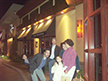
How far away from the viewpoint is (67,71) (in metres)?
4.20


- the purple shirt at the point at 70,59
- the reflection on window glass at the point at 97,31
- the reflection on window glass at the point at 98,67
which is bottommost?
the reflection on window glass at the point at 98,67

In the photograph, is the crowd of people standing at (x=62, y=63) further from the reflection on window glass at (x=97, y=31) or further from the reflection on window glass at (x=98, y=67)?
the reflection on window glass at (x=97, y=31)

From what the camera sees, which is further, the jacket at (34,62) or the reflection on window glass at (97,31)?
the reflection on window glass at (97,31)

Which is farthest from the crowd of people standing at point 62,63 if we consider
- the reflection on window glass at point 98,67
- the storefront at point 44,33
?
the storefront at point 44,33

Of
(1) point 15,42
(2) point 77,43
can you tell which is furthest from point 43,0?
(1) point 15,42

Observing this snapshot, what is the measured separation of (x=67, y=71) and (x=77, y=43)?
552 cm

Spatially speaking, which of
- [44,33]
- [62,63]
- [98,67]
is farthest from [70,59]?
[44,33]

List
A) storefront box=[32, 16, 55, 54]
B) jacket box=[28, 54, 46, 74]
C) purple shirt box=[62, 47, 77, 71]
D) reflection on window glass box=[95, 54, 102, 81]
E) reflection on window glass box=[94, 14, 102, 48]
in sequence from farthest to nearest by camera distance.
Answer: storefront box=[32, 16, 55, 54] < reflection on window glass box=[94, 14, 102, 48] < reflection on window glass box=[95, 54, 102, 81] < jacket box=[28, 54, 46, 74] < purple shirt box=[62, 47, 77, 71]

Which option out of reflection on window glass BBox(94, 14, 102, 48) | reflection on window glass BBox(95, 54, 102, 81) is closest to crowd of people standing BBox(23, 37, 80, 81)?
reflection on window glass BBox(95, 54, 102, 81)

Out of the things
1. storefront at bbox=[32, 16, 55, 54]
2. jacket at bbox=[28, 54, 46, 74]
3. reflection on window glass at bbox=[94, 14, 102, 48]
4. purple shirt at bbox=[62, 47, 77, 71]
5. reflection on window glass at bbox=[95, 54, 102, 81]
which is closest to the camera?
purple shirt at bbox=[62, 47, 77, 71]

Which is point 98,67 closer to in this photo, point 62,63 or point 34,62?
point 62,63

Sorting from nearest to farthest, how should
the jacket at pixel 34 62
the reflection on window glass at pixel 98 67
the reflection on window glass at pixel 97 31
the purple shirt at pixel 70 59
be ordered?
the purple shirt at pixel 70 59
the jacket at pixel 34 62
the reflection on window glass at pixel 98 67
the reflection on window glass at pixel 97 31

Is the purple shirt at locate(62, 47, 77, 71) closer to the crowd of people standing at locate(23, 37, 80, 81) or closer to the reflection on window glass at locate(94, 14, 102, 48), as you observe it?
the crowd of people standing at locate(23, 37, 80, 81)

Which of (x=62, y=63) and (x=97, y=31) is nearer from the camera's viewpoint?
(x=62, y=63)
